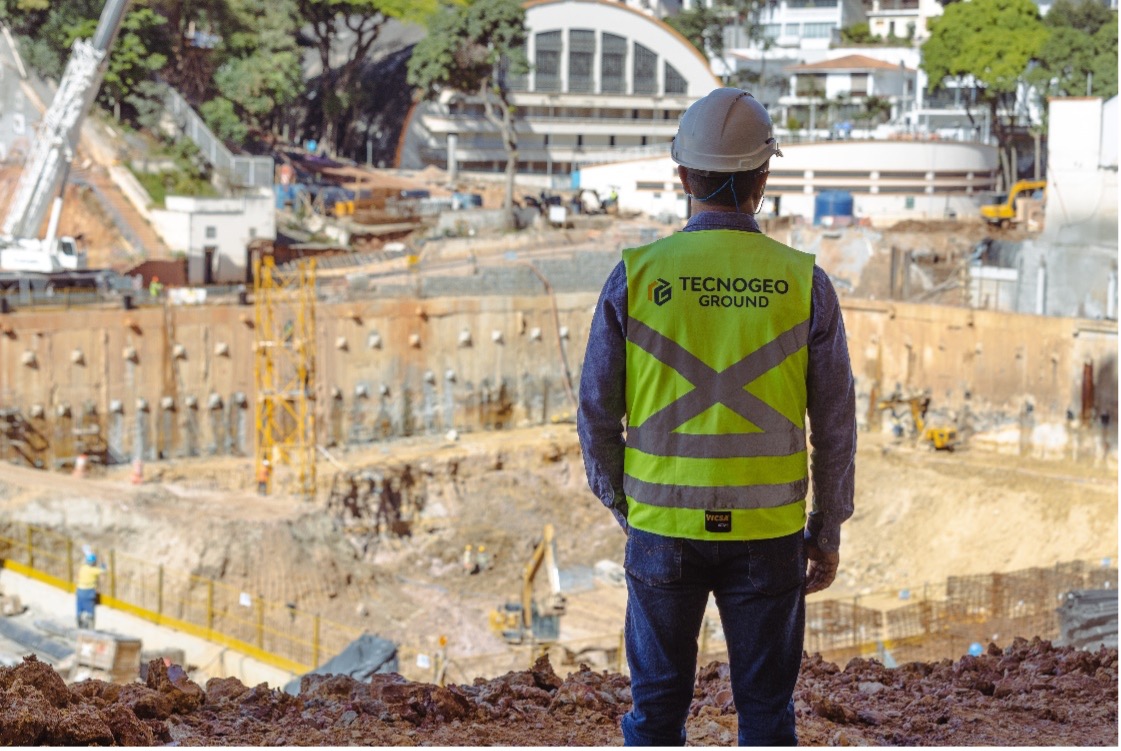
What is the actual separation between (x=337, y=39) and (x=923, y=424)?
126 ft

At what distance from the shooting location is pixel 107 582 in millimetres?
24438

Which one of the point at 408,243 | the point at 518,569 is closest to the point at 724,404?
the point at 518,569

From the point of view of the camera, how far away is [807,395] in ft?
Answer: 14.8

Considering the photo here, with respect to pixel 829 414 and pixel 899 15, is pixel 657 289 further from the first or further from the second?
pixel 899 15

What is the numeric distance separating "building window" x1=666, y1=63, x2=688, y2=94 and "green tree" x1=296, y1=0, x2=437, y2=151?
414 inches

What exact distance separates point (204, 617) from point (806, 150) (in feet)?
127

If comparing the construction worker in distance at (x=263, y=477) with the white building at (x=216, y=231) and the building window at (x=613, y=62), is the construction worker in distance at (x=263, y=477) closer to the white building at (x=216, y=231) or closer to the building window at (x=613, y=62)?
the white building at (x=216, y=231)

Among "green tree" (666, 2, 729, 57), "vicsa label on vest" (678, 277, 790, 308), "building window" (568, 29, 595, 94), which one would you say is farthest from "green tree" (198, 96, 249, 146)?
"vicsa label on vest" (678, 277, 790, 308)

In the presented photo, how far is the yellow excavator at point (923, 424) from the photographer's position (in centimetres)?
3588

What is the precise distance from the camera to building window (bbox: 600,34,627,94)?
230 ft

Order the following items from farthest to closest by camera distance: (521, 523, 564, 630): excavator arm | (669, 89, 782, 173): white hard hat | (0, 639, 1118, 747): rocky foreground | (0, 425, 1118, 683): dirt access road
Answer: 1. (0, 425, 1118, 683): dirt access road
2. (521, 523, 564, 630): excavator arm
3. (0, 639, 1118, 747): rocky foreground
4. (669, 89, 782, 173): white hard hat

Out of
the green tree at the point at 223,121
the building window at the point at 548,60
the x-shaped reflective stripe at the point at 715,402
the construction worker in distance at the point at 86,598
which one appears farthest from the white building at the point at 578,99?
the x-shaped reflective stripe at the point at 715,402

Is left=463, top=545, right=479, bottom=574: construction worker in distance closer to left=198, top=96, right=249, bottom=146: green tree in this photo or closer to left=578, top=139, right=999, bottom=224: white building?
left=198, top=96, right=249, bottom=146: green tree

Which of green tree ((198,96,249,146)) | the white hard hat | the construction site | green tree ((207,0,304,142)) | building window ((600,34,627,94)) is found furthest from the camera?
building window ((600,34,627,94))
